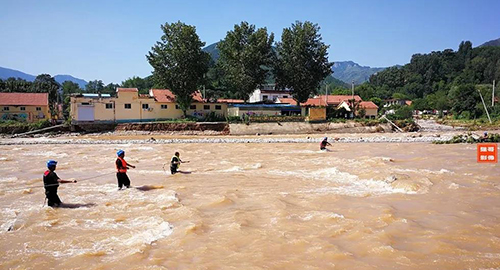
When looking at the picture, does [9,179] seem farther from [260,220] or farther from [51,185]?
[260,220]

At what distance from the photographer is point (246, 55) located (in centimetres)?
4288

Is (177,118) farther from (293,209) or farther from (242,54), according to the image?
(293,209)

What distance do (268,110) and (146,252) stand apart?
128 feet

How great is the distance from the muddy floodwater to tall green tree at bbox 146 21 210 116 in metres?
27.6

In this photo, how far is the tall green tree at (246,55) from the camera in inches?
1700

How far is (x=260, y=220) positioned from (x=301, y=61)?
3851cm

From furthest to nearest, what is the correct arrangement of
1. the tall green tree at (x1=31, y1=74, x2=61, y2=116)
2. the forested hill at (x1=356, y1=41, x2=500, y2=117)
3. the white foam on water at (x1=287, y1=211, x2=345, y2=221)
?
the forested hill at (x1=356, y1=41, x2=500, y2=117) < the tall green tree at (x1=31, y1=74, x2=61, y2=116) < the white foam on water at (x1=287, y1=211, x2=345, y2=221)

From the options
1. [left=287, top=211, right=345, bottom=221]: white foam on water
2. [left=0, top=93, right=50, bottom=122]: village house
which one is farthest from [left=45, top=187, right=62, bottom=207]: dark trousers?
[left=0, top=93, right=50, bottom=122]: village house

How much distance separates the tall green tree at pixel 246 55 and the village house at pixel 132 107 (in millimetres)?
5292

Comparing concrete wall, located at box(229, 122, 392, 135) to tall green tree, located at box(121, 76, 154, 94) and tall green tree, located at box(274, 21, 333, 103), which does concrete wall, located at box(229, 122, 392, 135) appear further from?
tall green tree, located at box(121, 76, 154, 94)

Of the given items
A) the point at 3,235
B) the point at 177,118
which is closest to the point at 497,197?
the point at 3,235

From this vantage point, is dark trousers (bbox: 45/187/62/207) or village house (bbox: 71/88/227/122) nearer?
dark trousers (bbox: 45/187/62/207)

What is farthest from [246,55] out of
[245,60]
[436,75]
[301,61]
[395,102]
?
[436,75]

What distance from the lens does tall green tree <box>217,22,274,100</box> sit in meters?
43.2
